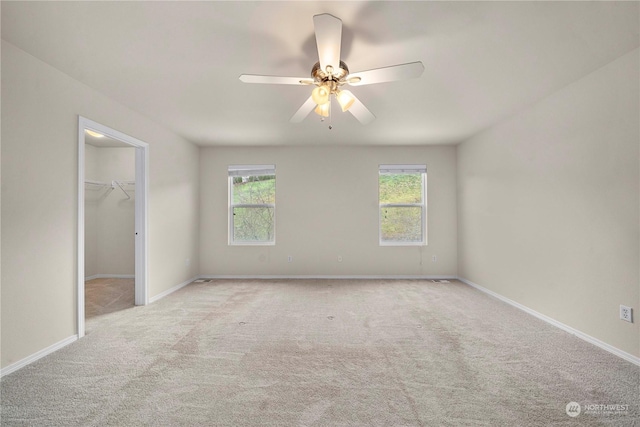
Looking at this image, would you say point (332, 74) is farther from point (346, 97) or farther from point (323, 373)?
point (323, 373)

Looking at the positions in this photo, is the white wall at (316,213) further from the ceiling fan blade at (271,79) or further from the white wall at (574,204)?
the ceiling fan blade at (271,79)

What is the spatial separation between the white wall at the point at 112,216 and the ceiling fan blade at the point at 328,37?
4.72 m

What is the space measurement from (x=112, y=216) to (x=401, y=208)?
5278 mm

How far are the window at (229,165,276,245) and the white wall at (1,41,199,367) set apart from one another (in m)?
2.19

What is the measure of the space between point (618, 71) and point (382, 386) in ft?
9.78

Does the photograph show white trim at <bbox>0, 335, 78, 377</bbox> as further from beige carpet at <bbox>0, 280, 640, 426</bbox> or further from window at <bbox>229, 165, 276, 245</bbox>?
window at <bbox>229, 165, 276, 245</bbox>

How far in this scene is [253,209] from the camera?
15.9 feet

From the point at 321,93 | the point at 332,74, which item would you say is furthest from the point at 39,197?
the point at 332,74

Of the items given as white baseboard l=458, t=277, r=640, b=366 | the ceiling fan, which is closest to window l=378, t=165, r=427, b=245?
white baseboard l=458, t=277, r=640, b=366

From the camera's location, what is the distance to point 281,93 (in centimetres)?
265

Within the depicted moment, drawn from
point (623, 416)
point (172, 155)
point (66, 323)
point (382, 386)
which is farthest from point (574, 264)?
point (172, 155)

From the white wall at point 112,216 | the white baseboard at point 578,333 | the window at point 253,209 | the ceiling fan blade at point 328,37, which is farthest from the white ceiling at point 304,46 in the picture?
the white wall at point 112,216

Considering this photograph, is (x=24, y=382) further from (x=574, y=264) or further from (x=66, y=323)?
(x=574, y=264)

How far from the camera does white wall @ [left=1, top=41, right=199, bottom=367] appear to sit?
6.26ft
